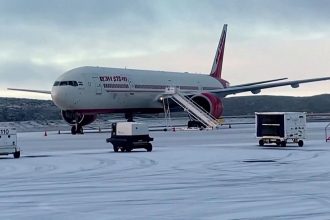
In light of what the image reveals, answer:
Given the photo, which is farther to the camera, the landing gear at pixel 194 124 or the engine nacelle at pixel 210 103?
the engine nacelle at pixel 210 103

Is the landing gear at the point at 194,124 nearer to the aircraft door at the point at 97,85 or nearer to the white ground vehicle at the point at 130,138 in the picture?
the aircraft door at the point at 97,85

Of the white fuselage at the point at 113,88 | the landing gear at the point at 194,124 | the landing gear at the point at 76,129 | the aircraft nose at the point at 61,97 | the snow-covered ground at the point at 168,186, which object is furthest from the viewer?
the landing gear at the point at 194,124

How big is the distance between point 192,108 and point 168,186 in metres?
41.9

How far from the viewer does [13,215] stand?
12969 mm

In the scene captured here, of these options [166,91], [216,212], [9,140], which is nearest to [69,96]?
[166,91]

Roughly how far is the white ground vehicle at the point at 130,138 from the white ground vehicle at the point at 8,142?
13.9 feet

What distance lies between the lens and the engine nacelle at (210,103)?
6056 cm

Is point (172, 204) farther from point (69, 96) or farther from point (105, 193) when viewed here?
point (69, 96)

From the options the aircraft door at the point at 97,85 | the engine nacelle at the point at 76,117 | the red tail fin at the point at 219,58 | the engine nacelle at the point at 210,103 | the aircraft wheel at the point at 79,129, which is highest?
the red tail fin at the point at 219,58

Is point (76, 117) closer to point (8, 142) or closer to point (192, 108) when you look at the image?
point (192, 108)

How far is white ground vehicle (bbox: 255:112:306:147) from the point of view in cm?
3397

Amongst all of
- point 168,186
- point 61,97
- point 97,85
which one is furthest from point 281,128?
point 97,85

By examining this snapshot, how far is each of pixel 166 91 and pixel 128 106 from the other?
439 centimetres

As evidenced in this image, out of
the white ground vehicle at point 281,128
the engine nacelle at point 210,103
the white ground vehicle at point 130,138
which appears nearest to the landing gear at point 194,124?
the engine nacelle at point 210,103
